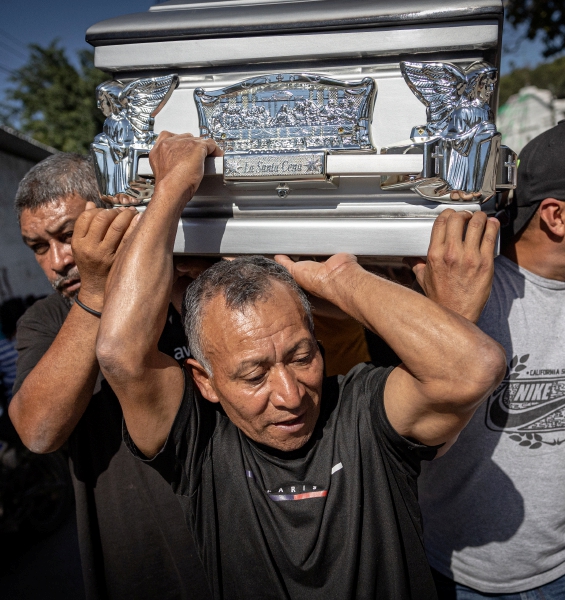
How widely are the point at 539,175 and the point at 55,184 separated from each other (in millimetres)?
1688

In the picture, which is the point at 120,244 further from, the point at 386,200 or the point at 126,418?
the point at 386,200

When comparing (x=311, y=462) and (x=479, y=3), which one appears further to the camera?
(x=311, y=462)

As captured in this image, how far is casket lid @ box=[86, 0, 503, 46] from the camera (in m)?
1.40

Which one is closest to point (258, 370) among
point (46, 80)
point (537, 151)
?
point (537, 151)

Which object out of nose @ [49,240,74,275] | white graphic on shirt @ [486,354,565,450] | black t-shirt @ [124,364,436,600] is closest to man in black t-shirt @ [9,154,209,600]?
nose @ [49,240,74,275]

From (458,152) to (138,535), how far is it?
1699 millimetres

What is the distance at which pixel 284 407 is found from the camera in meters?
1.44

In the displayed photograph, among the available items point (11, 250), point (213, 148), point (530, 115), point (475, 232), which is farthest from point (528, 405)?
point (530, 115)

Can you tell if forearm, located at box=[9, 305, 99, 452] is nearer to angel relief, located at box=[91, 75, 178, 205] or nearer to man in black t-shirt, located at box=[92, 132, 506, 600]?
man in black t-shirt, located at box=[92, 132, 506, 600]

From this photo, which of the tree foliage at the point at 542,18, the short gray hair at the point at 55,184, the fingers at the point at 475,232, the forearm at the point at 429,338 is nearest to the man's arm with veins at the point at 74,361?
the short gray hair at the point at 55,184

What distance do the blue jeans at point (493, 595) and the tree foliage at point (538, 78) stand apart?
31.4m

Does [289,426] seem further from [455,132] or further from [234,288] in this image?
[455,132]

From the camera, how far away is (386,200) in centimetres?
157

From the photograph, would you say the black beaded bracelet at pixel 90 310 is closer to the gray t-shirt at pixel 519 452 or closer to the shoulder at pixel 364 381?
the shoulder at pixel 364 381
